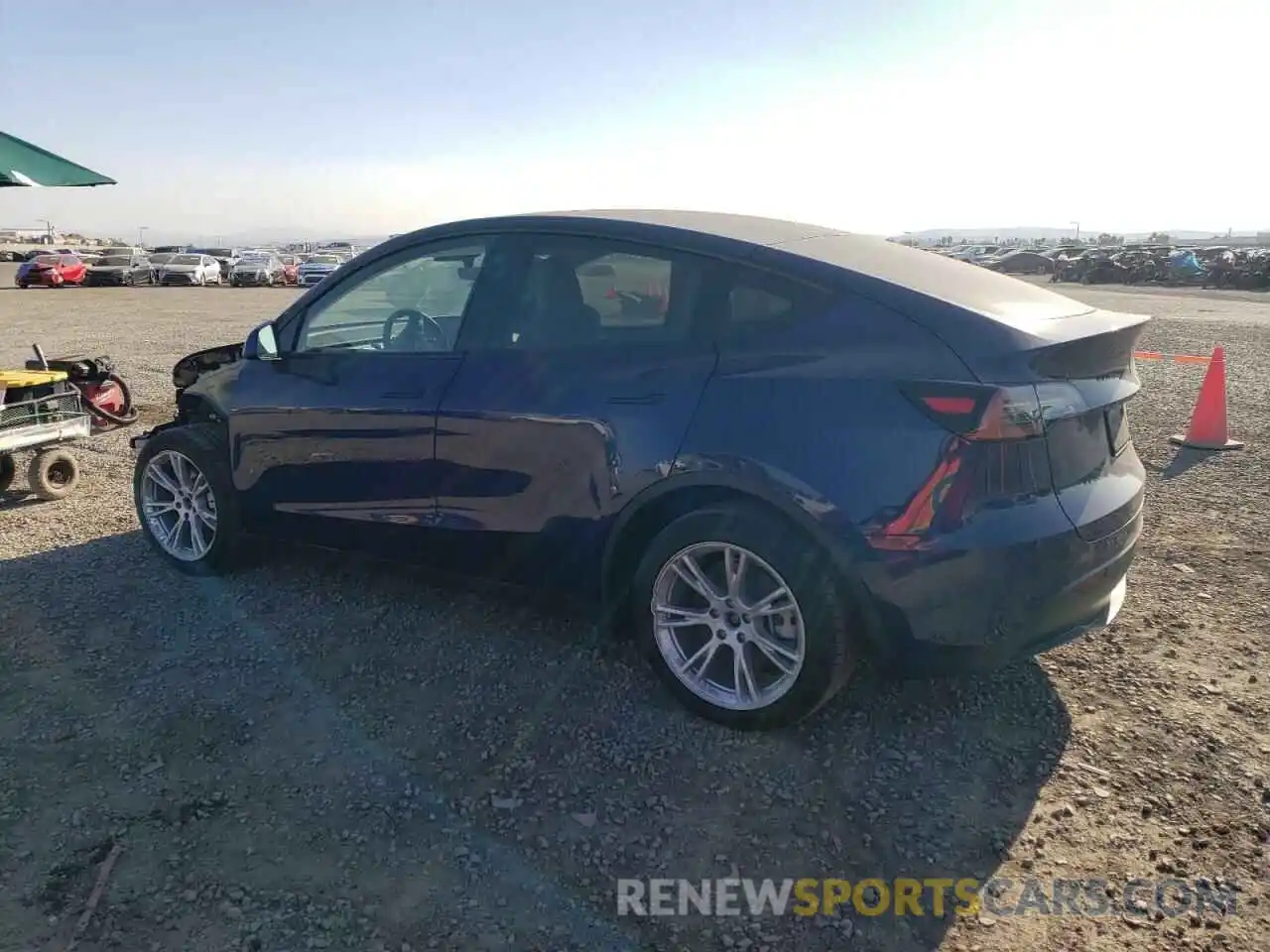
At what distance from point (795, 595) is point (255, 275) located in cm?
4000

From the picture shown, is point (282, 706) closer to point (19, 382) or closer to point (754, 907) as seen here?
point (754, 907)

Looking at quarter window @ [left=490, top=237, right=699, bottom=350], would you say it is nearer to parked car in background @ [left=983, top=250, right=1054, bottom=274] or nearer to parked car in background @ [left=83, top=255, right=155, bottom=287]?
parked car in background @ [left=83, top=255, right=155, bottom=287]

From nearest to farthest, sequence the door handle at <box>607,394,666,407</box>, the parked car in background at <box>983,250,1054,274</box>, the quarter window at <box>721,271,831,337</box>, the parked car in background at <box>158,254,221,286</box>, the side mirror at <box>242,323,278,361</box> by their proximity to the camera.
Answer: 1. the quarter window at <box>721,271,831,337</box>
2. the door handle at <box>607,394,666,407</box>
3. the side mirror at <box>242,323,278,361</box>
4. the parked car in background at <box>158,254,221,286</box>
5. the parked car in background at <box>983,250,1054,274</box>

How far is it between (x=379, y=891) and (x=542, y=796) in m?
0.58

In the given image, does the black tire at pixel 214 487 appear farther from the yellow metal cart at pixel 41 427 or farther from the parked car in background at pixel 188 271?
the parked car in background at pixel 188 271

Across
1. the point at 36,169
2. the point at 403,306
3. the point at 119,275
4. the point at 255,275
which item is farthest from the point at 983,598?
the point at 119,275

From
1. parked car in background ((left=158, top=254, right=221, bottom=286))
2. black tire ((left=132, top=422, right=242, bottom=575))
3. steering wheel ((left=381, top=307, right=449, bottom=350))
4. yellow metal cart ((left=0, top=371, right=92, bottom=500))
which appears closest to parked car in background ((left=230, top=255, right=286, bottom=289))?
parked car in background ((left=158, top=254, right=221, bottom=286))

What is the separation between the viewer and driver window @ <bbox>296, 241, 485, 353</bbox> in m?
3.85

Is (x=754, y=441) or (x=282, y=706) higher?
(x=754, y=441)

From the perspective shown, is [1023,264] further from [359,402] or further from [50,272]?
[359,402]

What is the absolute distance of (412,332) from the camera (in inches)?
157

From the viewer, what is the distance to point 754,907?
2.48 meters

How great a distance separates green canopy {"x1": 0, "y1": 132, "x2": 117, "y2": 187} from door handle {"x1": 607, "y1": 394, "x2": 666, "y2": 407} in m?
4.00

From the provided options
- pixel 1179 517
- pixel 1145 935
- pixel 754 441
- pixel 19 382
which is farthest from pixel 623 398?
pixel 19 382
